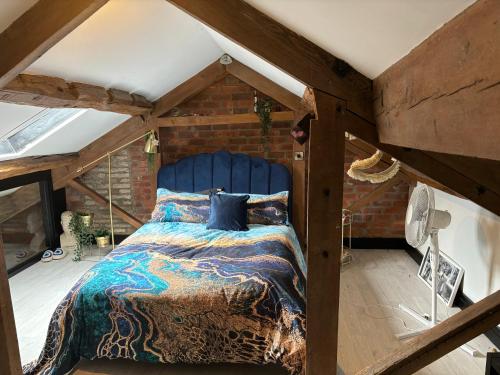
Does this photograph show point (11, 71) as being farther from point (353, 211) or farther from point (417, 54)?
point (353, 211)

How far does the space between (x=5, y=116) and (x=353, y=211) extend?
12.5 feet

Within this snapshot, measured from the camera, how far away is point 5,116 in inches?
102

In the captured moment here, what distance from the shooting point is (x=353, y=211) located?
438 centimetres

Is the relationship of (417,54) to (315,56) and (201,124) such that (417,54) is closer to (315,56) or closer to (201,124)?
(315,56)

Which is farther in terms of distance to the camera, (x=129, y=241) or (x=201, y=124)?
(x=201, y=124)

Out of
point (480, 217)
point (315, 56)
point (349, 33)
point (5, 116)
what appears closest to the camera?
point (349, 33)

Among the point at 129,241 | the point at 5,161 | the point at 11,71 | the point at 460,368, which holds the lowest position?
the point at 460,368

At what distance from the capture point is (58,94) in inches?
90.7

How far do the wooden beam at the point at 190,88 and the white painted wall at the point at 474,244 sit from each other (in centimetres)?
297

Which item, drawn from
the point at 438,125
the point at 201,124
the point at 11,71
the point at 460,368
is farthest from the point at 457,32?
the point at 201,124

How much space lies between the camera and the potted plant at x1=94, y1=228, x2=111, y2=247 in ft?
14.7

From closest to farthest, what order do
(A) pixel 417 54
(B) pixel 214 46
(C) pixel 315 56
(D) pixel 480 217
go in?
(A) pixel 417 54 < (C) pixel 315 56 < (D) pixel 480 217 < (B) pixel 214 46

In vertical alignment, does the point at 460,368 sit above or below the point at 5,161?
below

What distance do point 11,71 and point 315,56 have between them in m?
1.47
